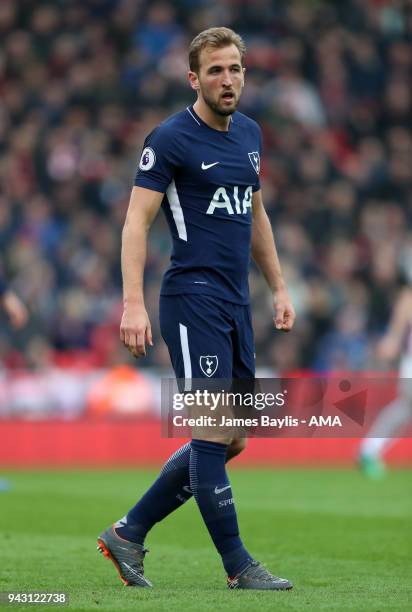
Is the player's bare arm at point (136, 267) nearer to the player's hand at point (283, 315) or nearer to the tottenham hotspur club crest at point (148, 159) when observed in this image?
the tottenham hotspur club crest at point (148, 159)

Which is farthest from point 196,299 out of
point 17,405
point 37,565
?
point 17,405

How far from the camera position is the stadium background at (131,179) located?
50.6 feet

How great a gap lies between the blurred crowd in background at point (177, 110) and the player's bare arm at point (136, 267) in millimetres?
9602

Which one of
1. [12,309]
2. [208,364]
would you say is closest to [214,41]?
[208,364]

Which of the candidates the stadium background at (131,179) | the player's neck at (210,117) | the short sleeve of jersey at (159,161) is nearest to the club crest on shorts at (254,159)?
the player's neck at (210,117)

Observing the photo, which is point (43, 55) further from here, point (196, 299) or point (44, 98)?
point (196, 299)

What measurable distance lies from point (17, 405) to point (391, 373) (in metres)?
4.47

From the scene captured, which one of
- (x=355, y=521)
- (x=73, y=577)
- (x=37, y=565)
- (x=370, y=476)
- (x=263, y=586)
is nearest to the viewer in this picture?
(x=263, y=586)

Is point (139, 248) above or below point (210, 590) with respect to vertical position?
above

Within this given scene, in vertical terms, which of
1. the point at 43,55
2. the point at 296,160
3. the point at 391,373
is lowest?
the point at 391,373

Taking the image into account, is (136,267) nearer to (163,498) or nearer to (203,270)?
(203,270)

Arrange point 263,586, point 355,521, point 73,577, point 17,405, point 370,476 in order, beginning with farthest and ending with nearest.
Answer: point 17,405 < point 370,476 < point 355,521 < point 73,577 < point 263,586

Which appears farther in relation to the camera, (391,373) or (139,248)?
(391,373)

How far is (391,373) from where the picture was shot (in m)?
15.8
